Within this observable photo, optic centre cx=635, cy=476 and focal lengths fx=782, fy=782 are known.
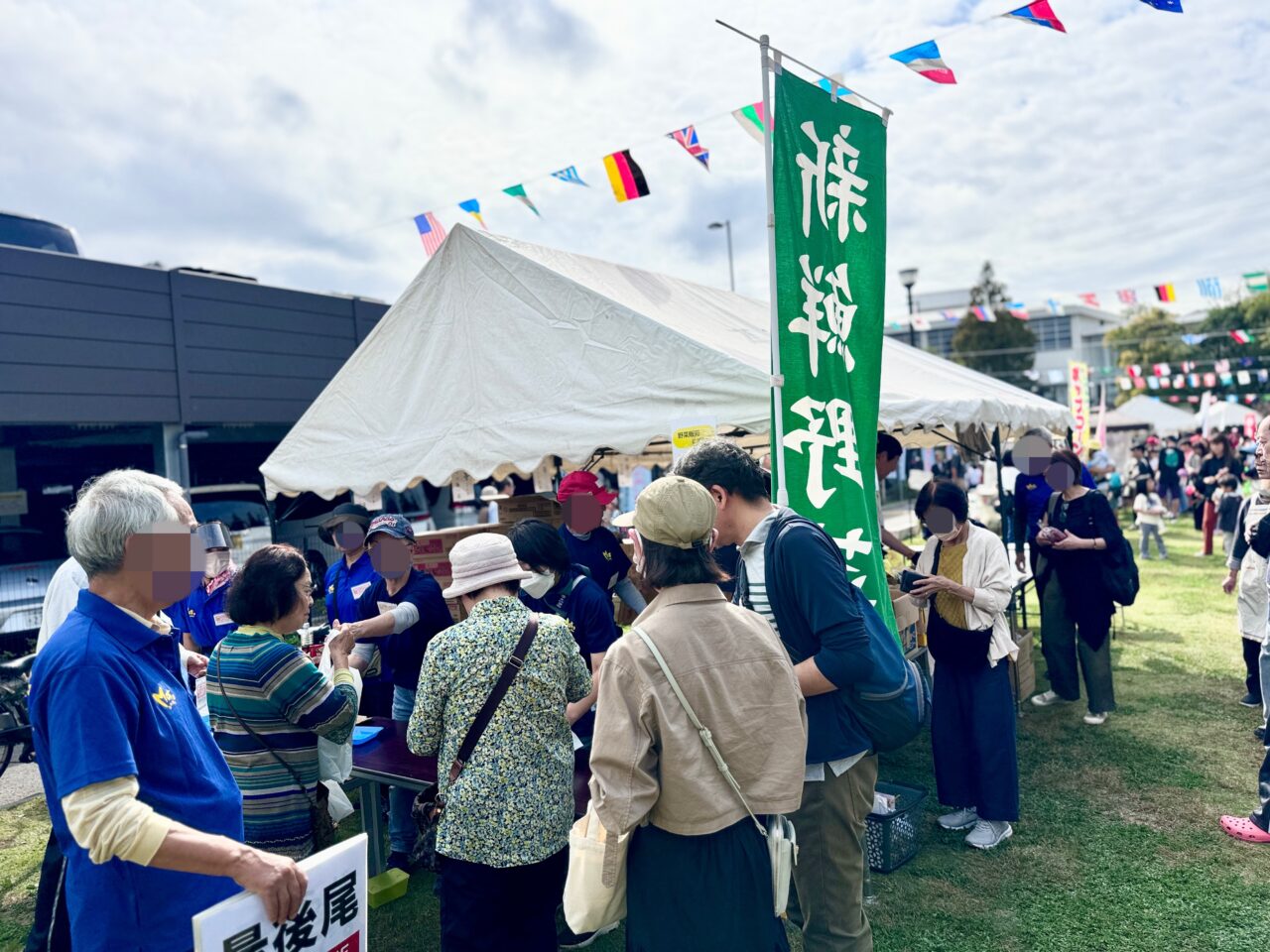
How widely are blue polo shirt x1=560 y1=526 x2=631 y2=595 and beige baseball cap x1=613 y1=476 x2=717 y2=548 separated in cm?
245

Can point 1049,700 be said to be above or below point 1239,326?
below

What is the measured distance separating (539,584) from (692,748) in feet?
4.84

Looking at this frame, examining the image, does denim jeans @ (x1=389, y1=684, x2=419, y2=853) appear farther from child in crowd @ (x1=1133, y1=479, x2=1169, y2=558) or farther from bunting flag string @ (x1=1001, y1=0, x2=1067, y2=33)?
child in crowd @ (x1=1133, y1=479, x2=1169, y2=558)

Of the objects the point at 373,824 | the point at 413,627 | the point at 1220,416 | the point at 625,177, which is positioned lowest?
the point at 373,824

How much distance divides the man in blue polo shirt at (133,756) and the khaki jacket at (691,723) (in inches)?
27.5

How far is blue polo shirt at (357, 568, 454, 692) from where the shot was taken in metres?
3.74

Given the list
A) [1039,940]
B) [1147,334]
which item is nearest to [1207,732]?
[1039,940]

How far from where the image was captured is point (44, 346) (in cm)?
1094

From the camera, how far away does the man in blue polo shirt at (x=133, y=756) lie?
1.43m

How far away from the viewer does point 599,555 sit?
444 centimetres

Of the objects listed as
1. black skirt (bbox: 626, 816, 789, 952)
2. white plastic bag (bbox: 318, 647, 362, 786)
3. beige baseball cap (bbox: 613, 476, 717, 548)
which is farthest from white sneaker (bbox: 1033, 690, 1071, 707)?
white plastic bag (bbox: 318, 647, 362, 786)

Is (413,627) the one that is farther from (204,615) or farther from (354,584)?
(204,615)

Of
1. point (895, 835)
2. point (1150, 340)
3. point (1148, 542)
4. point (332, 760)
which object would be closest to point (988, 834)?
point (895, 835)

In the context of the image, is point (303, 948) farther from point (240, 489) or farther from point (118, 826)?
point (240, 489)
